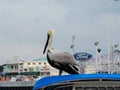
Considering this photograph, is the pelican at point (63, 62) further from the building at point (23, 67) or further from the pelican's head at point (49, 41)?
the building at point (23, 67)

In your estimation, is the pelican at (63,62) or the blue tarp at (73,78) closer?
the blue tarp at (73,78)

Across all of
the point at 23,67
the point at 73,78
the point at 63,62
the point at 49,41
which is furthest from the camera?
the point at 23,67

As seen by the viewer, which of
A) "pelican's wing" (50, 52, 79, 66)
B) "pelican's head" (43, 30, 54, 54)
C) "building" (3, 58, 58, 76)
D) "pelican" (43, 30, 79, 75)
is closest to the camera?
"pelican" (43, 30, 79, 75)

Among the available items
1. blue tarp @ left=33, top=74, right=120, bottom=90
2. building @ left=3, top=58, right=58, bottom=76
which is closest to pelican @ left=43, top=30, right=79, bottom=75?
blue tarp @ left=33, top=74, right=120, bottom=90

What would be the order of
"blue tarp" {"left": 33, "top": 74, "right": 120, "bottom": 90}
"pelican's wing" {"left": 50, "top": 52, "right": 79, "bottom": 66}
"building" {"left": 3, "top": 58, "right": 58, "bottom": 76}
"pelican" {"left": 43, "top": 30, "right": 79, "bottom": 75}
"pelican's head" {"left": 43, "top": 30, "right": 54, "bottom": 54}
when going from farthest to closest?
"building" {"left": 3, "top": 58, "right": 58, "bottom": 76} < "pelican's head" {"left": 43, "top": 30, "right": 54, "bottom": 54} < "pelican's wing" {"left": 50, "top": 52, "right": 79, "bottom": 66} < "pelican" {"left": 43, "top": 30, "right": 79, "bottom": 75} < "blue tarp" {"left": 33, "top": 74, "right": 120, "bottom": 90}

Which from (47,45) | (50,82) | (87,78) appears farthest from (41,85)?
(47,45)

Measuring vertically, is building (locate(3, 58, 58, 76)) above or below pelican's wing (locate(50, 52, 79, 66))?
below

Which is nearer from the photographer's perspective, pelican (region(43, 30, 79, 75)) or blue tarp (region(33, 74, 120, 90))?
blue tarp (region(33, 74, 120, 90))

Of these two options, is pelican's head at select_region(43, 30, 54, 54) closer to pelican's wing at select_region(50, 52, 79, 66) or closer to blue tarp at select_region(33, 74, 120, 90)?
pelican's wing at select_region(50, 52, 79, 66)

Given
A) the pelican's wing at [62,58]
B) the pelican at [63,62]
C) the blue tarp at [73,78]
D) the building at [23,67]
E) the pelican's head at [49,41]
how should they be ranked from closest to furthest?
the blue tarp at [73,78], the pelican at [63,62], the pelican's wing at [62,58], the pelican's head at [49,41], the building at [23,67]

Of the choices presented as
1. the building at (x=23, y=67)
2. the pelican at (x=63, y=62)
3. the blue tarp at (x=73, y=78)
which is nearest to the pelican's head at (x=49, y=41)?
the pelican at (x=63, y=62)

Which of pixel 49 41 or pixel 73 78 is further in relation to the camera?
pixel 49 41

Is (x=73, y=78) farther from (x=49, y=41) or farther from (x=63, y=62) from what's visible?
(x=49, y=41)

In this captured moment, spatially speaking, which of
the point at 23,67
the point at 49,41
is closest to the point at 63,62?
the point at 49,41
